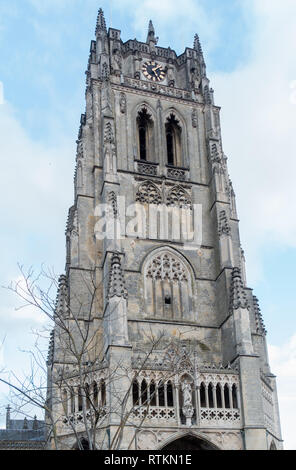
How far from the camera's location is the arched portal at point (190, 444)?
25938 mm

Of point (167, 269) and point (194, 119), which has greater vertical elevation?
point (194, 119)

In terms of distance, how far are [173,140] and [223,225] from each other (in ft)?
26.6

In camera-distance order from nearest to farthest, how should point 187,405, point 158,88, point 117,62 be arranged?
point 187,405 → point 158,88 → point 117,62

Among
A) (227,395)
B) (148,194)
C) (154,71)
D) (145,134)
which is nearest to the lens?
(227,395)

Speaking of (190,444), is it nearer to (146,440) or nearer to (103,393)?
(146,440)

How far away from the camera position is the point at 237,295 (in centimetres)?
2927

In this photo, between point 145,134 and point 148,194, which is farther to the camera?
point 145,134

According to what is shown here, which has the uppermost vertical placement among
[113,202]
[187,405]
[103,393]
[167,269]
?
[113,202]

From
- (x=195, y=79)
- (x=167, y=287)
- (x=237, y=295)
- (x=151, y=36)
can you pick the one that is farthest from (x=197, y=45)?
(x=237, y=295)

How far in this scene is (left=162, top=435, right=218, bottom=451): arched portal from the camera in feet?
85.1

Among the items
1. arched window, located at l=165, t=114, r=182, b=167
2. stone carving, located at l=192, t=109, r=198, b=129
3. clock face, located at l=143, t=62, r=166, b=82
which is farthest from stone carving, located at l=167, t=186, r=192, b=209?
clock face, located at l=143, t=62, r=166, b=82

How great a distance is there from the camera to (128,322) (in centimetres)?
2923
